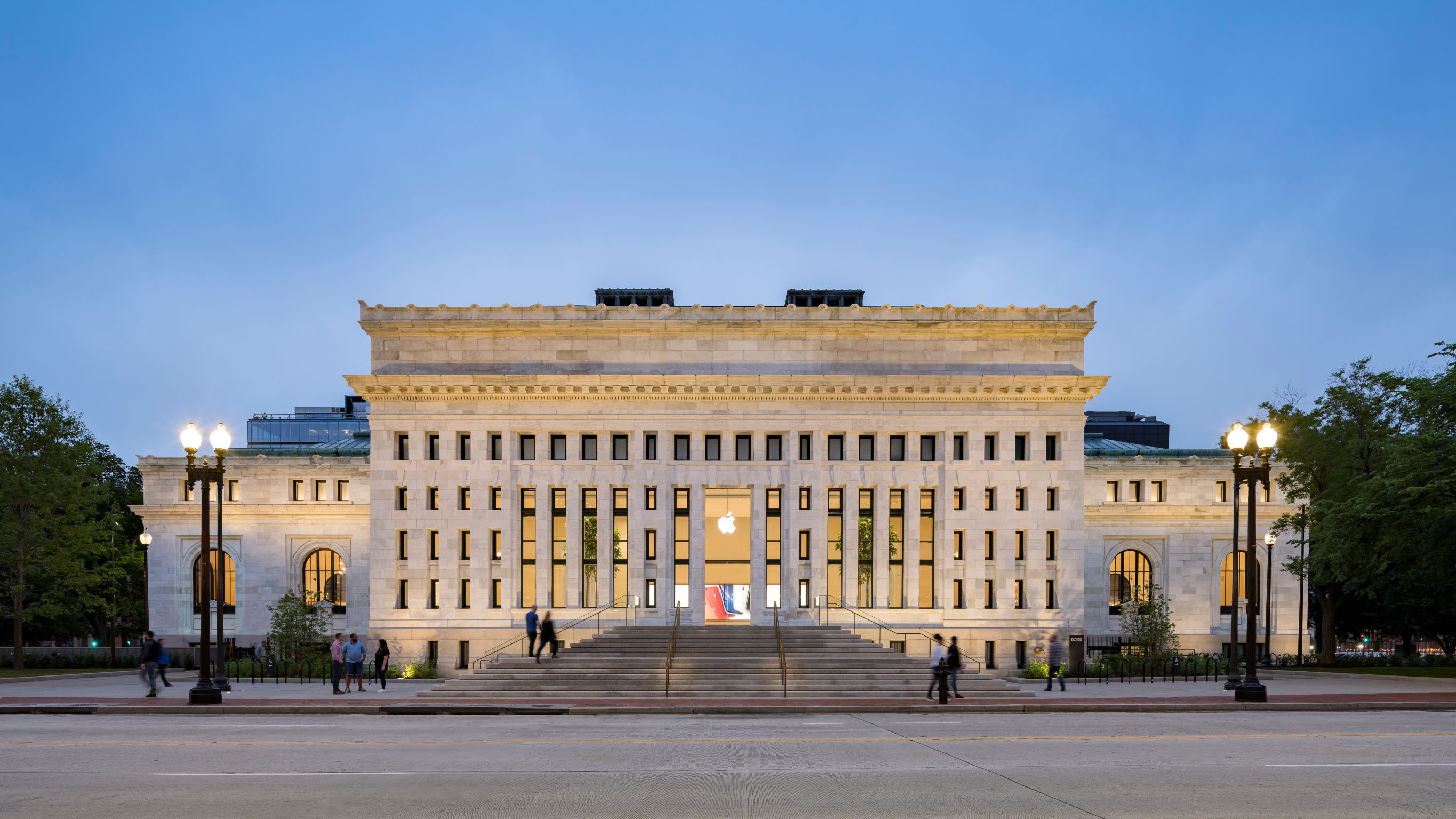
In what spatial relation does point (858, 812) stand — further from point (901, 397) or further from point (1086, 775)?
point (901, 397)

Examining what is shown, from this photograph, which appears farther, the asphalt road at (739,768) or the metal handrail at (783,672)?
the metal handrail at (783,672)

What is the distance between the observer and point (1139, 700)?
29.0m

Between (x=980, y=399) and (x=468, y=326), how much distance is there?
2283cm

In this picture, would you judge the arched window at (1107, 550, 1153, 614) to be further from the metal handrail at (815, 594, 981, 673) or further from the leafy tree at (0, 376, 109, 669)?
the leafy tree at (0, 376, 109, 669)

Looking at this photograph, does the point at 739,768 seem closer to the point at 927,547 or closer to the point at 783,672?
the point at 783,672

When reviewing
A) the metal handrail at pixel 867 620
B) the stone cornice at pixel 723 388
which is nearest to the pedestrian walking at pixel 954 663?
the metal handrail at pixel 867 620

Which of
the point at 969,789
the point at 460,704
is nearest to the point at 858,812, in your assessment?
the point at 969,789

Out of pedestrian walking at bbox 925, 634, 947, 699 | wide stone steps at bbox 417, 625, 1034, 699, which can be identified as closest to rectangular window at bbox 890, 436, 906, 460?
wide stone steps at bbox 417, 625, 1034, 699

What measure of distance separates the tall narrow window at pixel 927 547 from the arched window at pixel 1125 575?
22.6m

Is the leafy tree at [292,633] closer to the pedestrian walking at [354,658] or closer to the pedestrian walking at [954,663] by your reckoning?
the pedestrian walking at [354,658]

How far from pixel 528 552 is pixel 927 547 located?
1769 cm

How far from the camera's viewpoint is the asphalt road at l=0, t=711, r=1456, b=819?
42.9ft

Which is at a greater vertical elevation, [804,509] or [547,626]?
[804,509]

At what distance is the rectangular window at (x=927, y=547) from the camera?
146 feet
